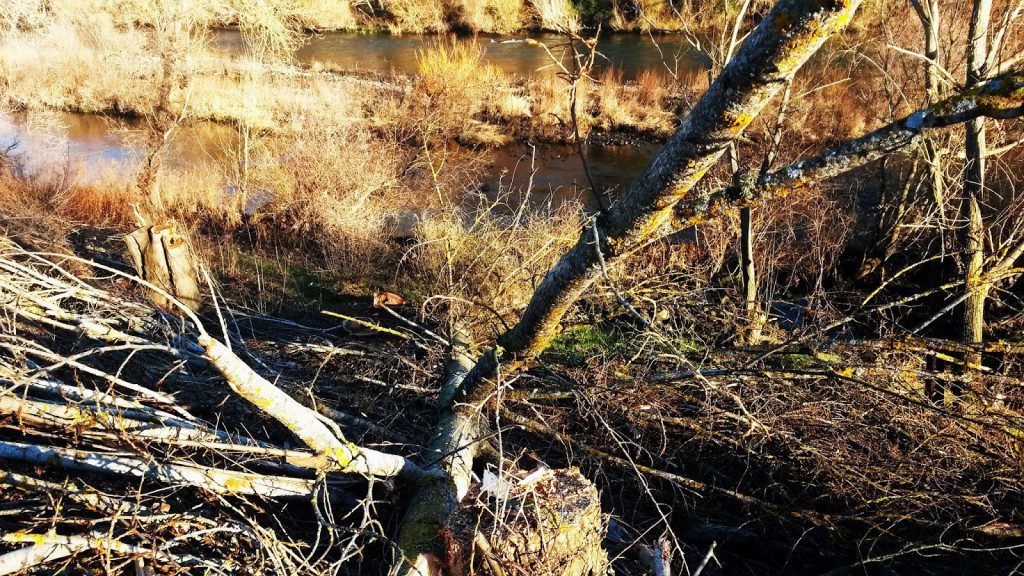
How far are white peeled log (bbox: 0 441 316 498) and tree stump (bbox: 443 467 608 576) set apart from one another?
112 centimetres

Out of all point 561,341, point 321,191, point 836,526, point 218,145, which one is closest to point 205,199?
point 321,191

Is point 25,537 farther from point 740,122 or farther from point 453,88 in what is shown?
point 453,88

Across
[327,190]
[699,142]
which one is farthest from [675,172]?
[327,190]

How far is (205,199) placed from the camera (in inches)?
386

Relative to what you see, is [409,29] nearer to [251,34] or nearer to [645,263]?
[251,34]

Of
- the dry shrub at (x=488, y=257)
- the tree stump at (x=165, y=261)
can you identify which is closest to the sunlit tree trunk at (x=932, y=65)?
the dry shrub at (x=488, y=257)

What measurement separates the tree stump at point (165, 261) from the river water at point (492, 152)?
4266 millimetres

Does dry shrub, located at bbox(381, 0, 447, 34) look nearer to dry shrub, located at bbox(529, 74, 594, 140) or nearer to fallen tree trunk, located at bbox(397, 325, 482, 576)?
dry shrub, located at bbox(529, 74, 594, 140)

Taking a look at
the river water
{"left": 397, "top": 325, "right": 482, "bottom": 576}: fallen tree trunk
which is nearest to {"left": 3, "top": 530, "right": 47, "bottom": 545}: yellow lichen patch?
{"left": 397, "top": 325, "right": 482, "bottom": 576}: fallen tree trunk

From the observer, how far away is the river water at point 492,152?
11.4m

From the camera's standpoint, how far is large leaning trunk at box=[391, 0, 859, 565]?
4.64 feet

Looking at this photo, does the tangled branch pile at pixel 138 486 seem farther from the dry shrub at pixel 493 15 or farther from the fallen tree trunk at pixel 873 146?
the dry shrub at pixel 493 15

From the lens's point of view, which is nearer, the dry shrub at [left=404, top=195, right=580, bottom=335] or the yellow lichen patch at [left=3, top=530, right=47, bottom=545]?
the yellow lichen patch at [left=3, top=530, right=47, bottom=545]

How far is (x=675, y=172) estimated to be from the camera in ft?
5.83
